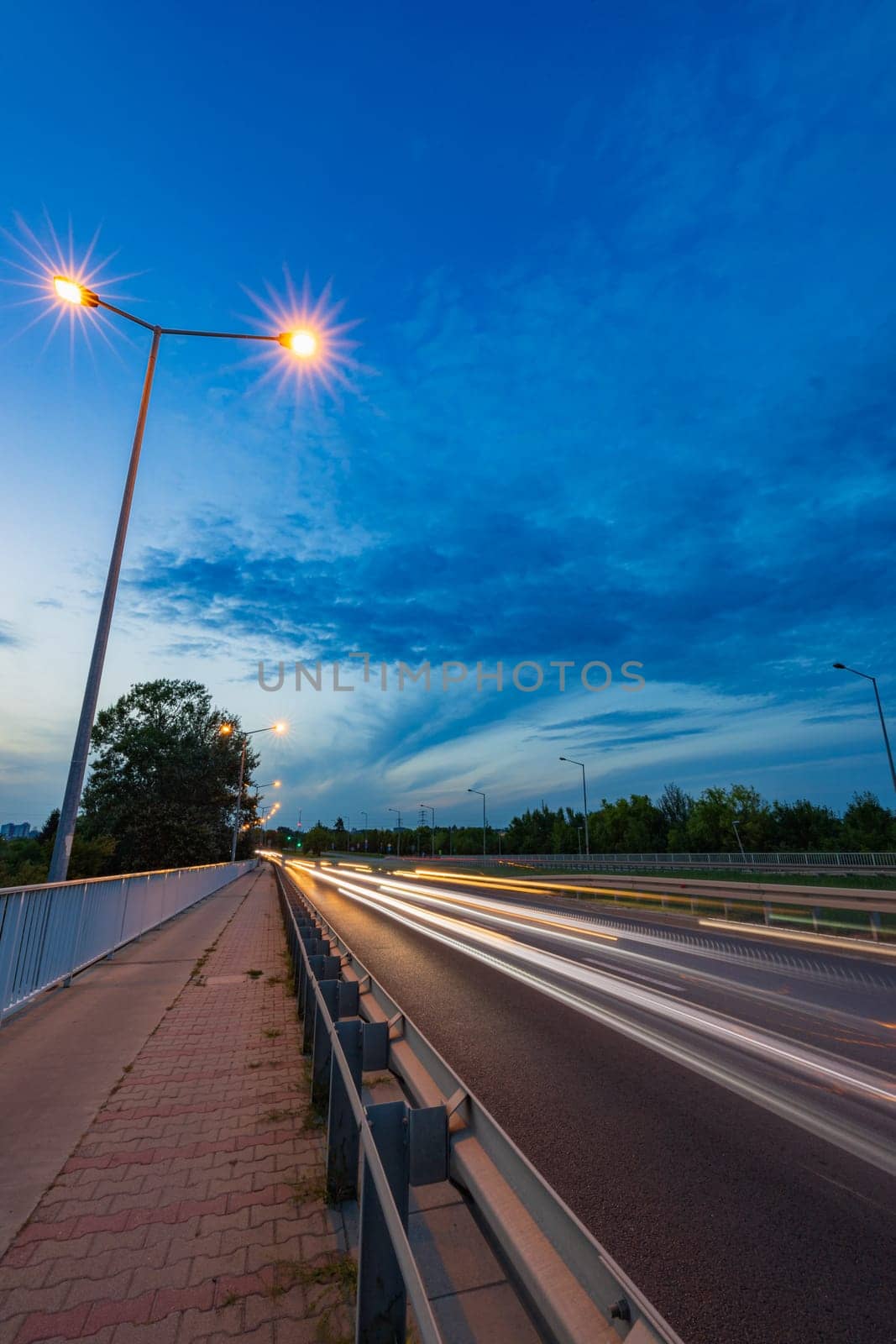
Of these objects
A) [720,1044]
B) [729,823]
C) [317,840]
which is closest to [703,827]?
[729,823]

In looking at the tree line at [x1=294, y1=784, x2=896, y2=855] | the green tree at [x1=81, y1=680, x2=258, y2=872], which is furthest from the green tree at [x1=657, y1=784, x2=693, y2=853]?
the green tree at [x1=81, y1=680, x2=258, y2=872]

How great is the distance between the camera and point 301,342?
10.3 meters

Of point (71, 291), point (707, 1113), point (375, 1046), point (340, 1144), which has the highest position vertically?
point (71, 291)

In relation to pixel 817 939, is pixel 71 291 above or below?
above

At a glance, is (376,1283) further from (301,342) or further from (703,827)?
(703,827)

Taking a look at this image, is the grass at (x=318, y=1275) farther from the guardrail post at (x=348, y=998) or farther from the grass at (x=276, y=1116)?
the guardrail post at (x=348, y=998)

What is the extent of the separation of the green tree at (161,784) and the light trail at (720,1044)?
1378 inches

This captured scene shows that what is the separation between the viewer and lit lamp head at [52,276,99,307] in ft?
29.7

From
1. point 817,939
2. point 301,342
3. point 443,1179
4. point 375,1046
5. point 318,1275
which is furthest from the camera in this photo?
point 817,939

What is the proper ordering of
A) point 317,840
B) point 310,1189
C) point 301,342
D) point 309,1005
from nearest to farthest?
point 310,1189 → point 309,1005 → point 301,342 → point 317,840

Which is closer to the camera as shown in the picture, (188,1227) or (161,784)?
(188,1227)

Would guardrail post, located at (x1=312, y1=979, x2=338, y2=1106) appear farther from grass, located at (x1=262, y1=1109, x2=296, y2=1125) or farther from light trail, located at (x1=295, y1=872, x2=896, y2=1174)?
light trail, located at (x1=295, y1=872, x2=896, y2=1174)

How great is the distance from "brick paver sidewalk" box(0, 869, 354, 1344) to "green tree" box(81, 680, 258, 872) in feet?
128

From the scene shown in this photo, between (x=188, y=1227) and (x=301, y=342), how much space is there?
1080 centimetres
